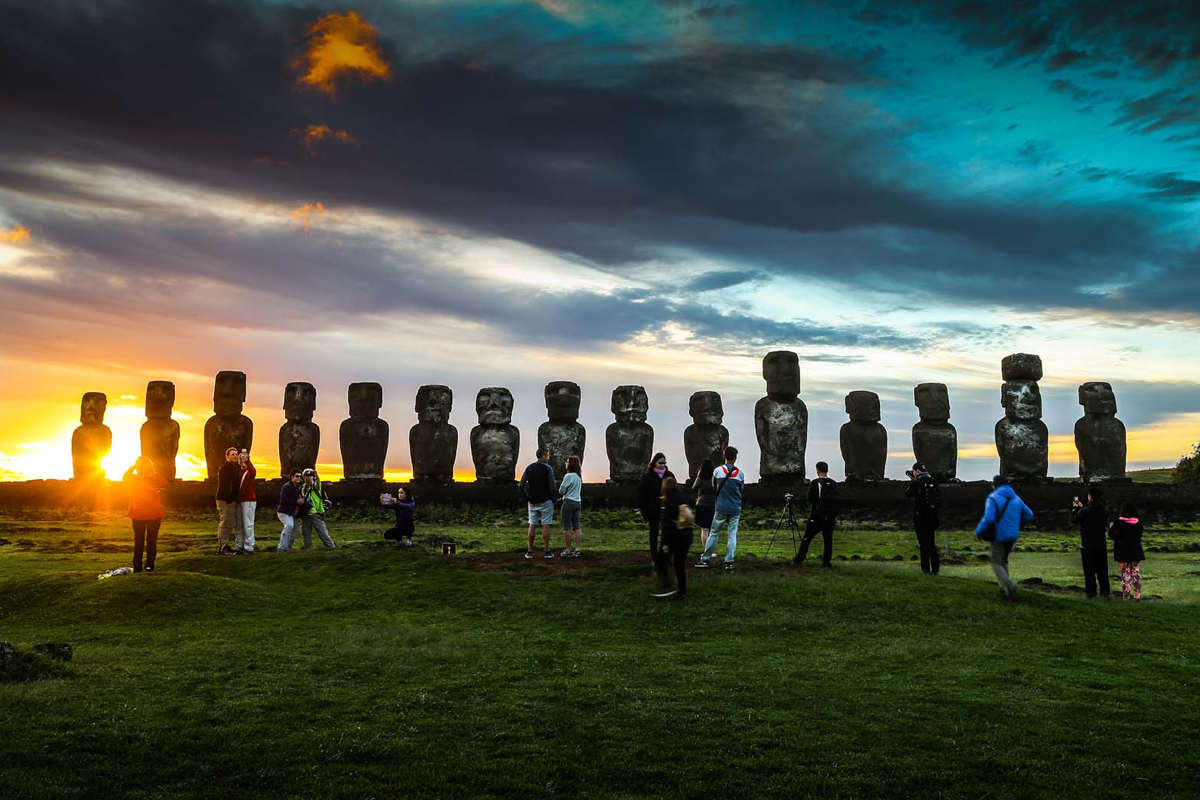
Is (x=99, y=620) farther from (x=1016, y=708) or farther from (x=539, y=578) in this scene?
(x=1016, y=708)

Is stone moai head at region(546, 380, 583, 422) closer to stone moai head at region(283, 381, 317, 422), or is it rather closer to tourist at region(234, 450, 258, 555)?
stone moai head at region(283, 381, 317, 422)

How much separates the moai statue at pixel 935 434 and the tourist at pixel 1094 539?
1657 centimetres

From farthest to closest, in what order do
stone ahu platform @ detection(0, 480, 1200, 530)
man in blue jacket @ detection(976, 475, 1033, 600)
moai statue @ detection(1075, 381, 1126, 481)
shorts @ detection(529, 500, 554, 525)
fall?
moai statue @ detection(1075, 381, 1126, 481)
stone ahu platform @ detection(0, 480, 1200, 530)
shorts @ detection(529, 500, 554, 525)
man in blue jacket @ detection(976, 475, 1033, 600)

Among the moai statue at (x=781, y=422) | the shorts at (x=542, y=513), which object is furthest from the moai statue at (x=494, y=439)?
the shorts at (x=542, y=513)

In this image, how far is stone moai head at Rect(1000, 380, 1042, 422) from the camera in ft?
107

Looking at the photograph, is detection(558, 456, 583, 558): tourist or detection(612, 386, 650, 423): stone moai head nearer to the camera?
detection(558, 456, 583, 558): tourist

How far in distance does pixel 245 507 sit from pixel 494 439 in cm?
1398

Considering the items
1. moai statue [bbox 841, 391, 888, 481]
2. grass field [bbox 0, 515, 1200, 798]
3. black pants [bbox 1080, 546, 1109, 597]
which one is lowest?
grass field [bbox 0, 515, 1200, 798]

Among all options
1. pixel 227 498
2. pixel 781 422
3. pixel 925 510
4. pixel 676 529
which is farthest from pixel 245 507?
pixel 781 422

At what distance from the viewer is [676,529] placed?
14195mm

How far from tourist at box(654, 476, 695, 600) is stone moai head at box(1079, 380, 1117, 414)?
23.9m

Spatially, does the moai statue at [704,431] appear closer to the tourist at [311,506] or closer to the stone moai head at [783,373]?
the stone moai head at [783,373]

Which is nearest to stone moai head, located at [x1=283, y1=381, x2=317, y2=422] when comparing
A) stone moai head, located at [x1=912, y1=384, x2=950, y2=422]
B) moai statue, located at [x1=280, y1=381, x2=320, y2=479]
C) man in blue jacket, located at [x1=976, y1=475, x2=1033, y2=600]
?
moai statue, located at [x1=280, y1=381, x2=320, y2=479]

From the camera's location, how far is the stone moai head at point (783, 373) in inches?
1264
